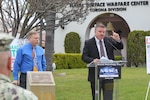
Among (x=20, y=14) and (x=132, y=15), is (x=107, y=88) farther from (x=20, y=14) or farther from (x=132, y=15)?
(x=132, y=15)

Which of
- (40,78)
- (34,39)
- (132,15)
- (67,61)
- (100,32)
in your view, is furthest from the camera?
(132,15)

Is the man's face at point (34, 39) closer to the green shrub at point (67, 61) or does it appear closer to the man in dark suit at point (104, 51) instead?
the man in dark suit at point (104, 51)

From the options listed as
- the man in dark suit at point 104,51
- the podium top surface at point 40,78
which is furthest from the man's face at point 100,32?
the podium top surface at point 40,78

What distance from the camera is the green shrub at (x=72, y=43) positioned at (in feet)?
116

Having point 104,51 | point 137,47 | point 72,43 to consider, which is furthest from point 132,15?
point 104,51

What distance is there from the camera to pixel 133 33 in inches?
1302

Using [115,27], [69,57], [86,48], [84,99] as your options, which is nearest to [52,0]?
[84,99]

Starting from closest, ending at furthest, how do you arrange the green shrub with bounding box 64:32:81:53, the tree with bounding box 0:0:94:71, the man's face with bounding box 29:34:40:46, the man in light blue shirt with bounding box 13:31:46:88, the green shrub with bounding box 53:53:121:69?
the man's face with bounding box 29:34:40:46 → the man in light blue shirt with bounding box 13:31:46:88 → the tree with bounding box 0:0:94:71 → the green shrub with bounding box 53:53:121:69 → the green shrub with bounding box 64:32:81:53

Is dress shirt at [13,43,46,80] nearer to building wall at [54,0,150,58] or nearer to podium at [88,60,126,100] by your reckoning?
podium at [88,60,126,100]

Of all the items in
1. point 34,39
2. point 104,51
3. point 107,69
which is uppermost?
point 34,39

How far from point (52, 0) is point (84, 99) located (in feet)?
11.6

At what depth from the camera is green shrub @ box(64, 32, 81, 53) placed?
116 ft

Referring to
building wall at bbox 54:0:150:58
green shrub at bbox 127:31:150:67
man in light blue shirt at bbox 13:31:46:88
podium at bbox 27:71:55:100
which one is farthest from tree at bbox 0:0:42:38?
building wall at bbox 54:0:150:58

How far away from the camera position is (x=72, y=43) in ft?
116
